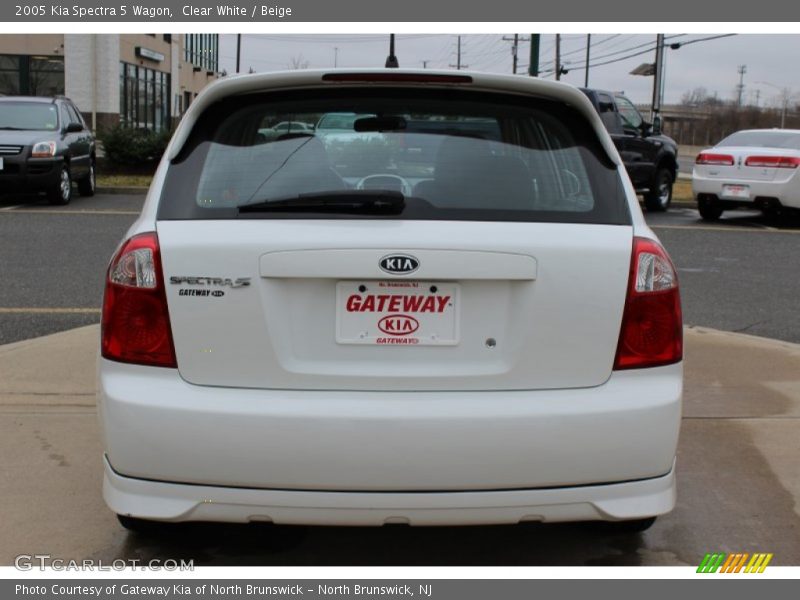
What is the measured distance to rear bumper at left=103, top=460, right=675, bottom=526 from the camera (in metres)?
3.10

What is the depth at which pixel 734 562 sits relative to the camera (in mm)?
3824

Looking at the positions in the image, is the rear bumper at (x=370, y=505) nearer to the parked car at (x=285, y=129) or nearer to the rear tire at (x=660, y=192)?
the parked car at (x=285, y=129)

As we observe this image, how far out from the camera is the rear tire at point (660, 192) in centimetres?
1925

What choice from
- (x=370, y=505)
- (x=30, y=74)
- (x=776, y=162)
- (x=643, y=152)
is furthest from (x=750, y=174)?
(x=30, y=74)

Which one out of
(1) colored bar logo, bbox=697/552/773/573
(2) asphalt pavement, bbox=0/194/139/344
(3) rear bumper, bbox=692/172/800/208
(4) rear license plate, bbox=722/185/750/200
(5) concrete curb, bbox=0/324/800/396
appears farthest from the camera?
(4) rear license plate, bbox=722/185/750/200

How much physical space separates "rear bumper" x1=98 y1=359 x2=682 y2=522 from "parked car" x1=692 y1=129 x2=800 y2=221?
46.7ft

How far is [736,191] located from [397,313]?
14.6m

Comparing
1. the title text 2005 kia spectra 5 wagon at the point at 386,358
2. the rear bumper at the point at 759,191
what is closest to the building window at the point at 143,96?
the rear bumper at the point at 759,191

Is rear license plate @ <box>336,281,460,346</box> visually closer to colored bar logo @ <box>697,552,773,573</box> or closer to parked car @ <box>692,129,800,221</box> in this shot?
colored bar logo @ <box>697,552,773,573</box>

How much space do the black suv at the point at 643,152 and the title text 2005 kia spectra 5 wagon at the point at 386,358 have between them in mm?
15879

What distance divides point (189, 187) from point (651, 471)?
1.64 m

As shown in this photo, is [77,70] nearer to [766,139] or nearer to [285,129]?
[766,139]

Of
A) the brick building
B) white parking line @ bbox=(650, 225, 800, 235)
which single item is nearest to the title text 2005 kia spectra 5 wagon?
white parking line @ bbox=(650, 225, 800, 235)

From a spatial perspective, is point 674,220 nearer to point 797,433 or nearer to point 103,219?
point 103,219
